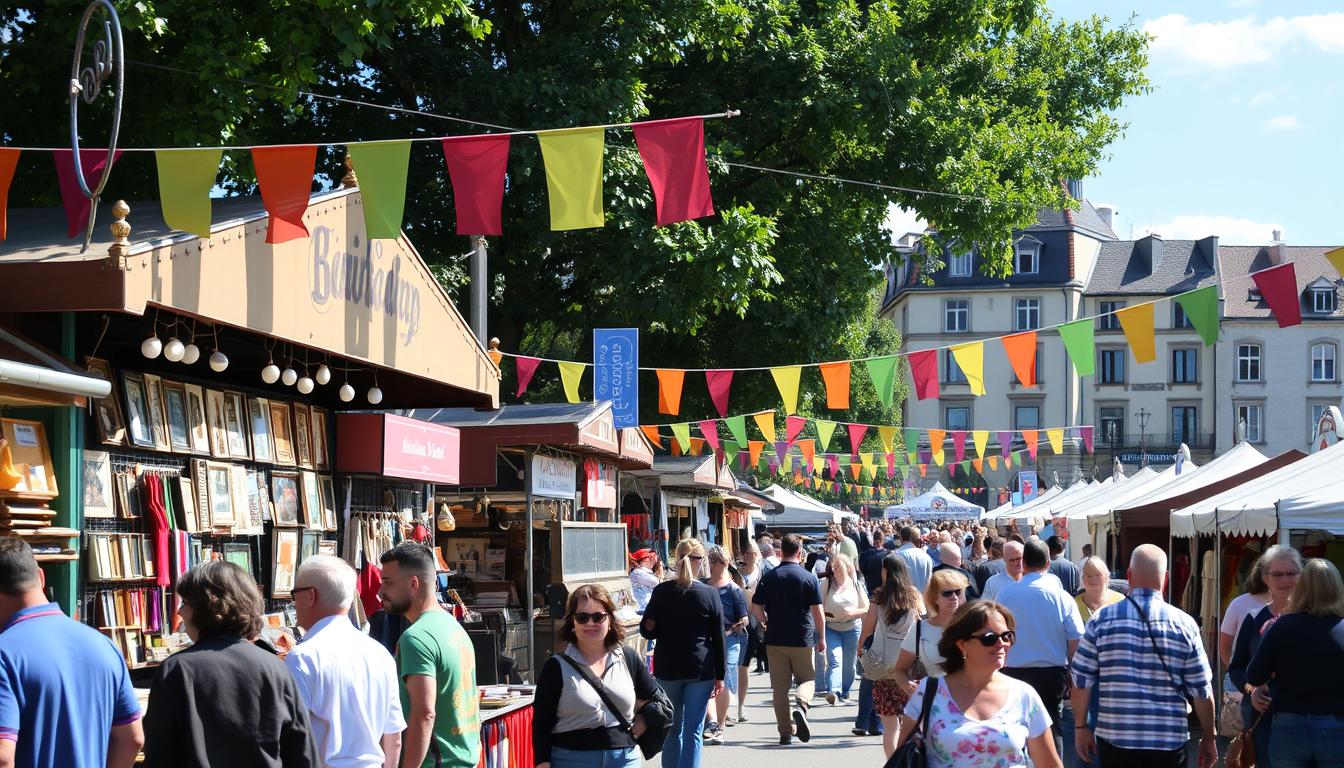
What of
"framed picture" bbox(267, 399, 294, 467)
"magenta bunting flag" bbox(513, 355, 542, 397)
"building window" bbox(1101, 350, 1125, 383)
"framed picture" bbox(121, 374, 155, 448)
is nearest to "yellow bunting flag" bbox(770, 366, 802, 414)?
"magenta bunting flag" bbox(513, 355, 542, 397)

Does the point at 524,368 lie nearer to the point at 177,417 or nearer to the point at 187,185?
the point at 177,417

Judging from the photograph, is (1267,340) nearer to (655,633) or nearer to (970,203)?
(970,203)

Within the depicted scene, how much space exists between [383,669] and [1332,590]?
179 inches

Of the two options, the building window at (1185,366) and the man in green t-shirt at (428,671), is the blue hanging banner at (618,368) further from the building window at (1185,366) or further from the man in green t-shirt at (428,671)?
the building window at (1185,366)

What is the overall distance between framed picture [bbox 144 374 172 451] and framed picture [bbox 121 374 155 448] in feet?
0.09

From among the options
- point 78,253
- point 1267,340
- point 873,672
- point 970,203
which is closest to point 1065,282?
point 1267,340

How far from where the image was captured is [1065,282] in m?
77.6

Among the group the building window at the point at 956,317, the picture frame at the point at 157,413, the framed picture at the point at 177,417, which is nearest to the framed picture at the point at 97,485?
the picture frame at the point at 157,413

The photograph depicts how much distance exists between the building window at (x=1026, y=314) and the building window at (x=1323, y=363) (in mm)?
14055

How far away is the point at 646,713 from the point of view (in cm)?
629

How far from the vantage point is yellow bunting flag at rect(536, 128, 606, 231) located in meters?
8.79

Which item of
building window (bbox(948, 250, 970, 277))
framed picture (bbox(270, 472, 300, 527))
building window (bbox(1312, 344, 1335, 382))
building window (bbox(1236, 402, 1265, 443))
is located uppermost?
building window (bbox(948, 250, 970, 277))

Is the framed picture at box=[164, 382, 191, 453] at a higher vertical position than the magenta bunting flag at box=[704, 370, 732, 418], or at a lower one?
lower

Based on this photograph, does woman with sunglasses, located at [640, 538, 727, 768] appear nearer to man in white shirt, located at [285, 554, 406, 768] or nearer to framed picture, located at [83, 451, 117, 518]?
framed picture, located at [83, 451, 117, 518]
